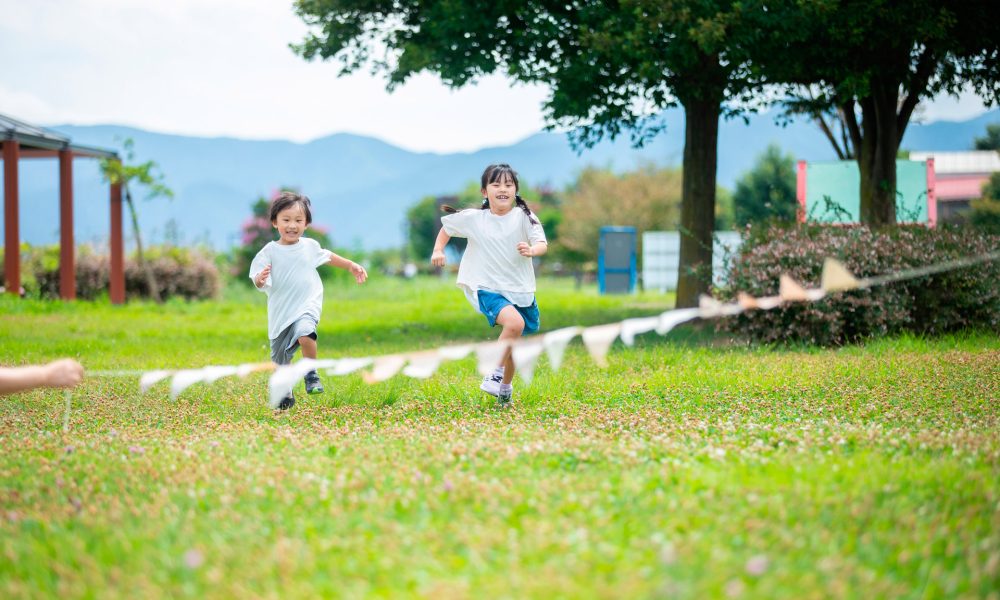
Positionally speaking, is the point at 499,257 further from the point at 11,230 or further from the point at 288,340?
the point at 11,230

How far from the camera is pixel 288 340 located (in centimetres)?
775

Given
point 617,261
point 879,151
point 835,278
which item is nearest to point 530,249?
point 835,278

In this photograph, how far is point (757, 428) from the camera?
596cm

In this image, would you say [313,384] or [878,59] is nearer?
[313,384]

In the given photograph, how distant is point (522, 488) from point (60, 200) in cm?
1915

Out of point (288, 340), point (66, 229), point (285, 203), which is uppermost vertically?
point (66, 229)

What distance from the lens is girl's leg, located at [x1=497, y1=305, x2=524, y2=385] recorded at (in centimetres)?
720

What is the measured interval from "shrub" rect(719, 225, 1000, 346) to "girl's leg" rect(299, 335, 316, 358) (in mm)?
5603

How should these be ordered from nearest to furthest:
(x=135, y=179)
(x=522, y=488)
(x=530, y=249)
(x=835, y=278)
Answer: (x=522, y=488) → (x=835, y=278) → (x=530, y=249) → (x=135, y=179)

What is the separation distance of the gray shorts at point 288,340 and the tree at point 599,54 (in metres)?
6.06

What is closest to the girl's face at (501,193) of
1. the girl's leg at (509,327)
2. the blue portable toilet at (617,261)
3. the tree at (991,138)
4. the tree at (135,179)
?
the girl's leg at (509,327)

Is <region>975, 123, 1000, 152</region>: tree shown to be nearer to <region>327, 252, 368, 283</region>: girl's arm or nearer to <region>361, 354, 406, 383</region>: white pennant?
<region>327, 252, 368, 283</region>: girl's arm

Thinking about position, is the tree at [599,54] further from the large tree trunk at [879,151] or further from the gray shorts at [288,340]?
the gray shorts at [288,340]

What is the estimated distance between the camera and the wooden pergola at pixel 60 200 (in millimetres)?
18812
